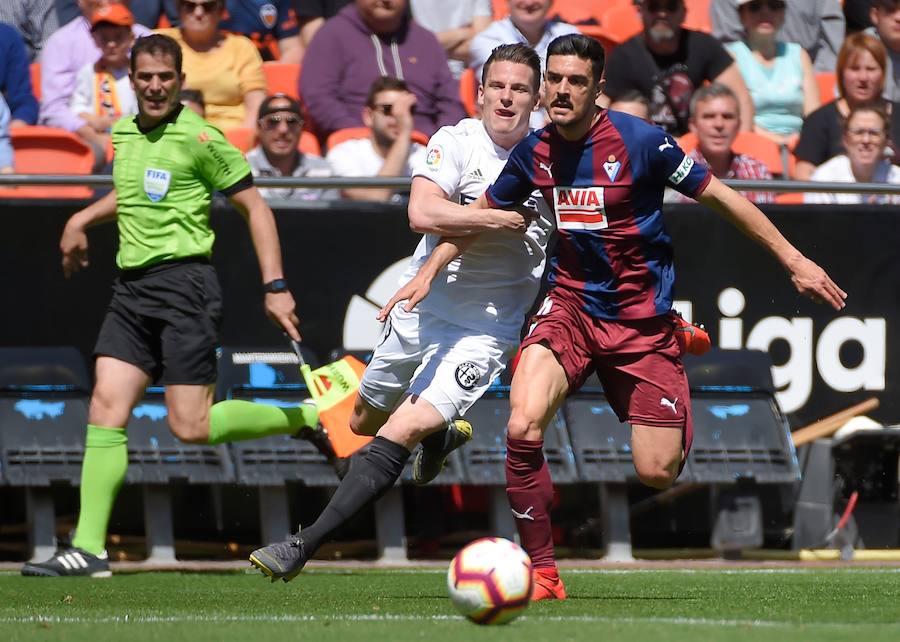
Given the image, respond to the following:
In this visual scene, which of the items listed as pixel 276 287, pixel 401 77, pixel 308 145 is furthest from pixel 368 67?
pixel 276 287

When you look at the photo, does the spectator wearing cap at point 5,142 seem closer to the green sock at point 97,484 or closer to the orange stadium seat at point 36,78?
the orange stadium seat at point 36,78

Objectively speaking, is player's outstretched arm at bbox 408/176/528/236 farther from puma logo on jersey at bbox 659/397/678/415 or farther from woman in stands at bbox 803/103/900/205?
woman in stands at bbox 803/103/900/205

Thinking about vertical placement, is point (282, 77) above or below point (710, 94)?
above

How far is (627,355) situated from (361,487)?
1.22 m

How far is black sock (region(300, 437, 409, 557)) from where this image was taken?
6148 millimetres

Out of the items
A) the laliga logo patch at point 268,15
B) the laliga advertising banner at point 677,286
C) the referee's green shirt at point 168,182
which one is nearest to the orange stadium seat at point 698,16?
the laliga logo patch at point 268,15

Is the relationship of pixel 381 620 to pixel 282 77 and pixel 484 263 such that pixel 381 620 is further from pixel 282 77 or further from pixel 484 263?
pixel 282 77

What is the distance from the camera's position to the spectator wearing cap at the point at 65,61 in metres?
10.8

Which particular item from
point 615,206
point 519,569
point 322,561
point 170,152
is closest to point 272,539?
point 322,561

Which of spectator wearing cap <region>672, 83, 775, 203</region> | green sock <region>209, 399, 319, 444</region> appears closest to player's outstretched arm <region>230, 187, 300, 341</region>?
green sock <region>209, 399, 319, 444</region>

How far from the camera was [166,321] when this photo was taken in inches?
304

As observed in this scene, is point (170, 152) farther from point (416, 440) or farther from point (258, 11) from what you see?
point (258, 11)

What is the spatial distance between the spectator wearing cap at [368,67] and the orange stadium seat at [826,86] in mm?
2861

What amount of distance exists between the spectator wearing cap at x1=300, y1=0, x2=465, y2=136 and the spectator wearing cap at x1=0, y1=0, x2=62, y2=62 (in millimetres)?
2213
